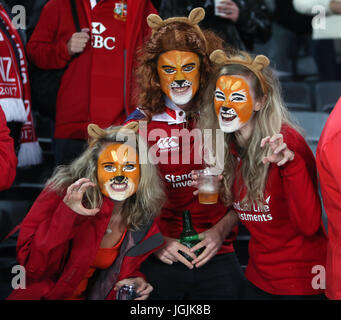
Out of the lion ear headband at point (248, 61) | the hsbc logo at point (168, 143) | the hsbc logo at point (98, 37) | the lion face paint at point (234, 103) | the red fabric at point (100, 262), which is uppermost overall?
the hsbc logo at point (98, 37)

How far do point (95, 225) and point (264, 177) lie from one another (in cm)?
54

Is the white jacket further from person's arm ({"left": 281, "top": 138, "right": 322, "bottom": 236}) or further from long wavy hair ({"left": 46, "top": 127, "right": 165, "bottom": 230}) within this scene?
long wavy hair ({"left": 46, "top": 127, "right": 165, "bottom": 230})

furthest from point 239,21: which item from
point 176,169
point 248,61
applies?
point 176,169

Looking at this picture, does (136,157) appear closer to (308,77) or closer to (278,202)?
(278,202)

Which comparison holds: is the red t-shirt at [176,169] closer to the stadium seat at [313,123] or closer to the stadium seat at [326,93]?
the stadium seat at [313,123]

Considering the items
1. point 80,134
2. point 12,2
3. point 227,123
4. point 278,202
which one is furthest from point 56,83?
point 278,202

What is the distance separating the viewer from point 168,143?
74.0 inches

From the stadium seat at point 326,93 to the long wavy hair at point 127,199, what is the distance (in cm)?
149

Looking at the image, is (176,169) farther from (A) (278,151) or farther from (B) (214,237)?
(A) (278,151)

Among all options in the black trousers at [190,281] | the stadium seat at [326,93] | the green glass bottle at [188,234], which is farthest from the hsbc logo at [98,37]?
the stadium seat at [326,93]

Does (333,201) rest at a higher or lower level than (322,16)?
lower

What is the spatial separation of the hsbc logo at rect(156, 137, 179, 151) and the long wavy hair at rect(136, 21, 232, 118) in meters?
0.09

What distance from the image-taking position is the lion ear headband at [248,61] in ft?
5.60

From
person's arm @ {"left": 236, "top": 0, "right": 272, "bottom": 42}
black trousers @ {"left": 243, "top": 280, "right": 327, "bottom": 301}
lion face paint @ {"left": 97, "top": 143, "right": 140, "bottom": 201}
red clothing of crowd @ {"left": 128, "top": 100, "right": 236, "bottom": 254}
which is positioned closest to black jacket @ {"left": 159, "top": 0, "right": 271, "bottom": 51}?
person's arm @ {"left": 236, "top": 0, "right": 272, "bottom": 42}
